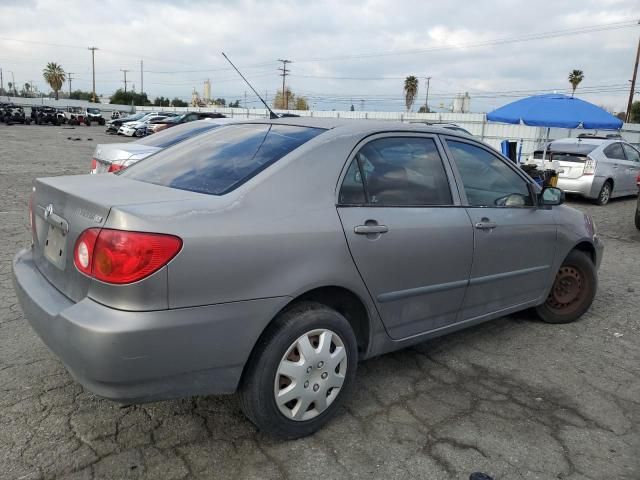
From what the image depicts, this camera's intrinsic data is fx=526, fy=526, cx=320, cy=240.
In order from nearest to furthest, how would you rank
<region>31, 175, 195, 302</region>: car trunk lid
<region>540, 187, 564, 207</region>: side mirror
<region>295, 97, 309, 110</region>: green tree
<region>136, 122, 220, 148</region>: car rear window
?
1. <region>31, 175, 195, 302</region>: car trunk lid
2. <region>540, 187, 564, 207</region>: side mirror
3. <region>136, 122, 220, 148</region>: car rear window
4. <region>295, 97, 309, 110</region>: green tree

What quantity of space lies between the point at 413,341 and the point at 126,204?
185 cm

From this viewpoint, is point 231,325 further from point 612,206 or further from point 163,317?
point 612,206

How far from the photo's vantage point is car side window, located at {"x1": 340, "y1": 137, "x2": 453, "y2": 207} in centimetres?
291

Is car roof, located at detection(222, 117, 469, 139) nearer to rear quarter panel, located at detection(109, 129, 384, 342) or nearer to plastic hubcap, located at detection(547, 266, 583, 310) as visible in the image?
rear quarter panel, located at detection(109, 129, 384, 342)

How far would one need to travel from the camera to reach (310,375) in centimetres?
261

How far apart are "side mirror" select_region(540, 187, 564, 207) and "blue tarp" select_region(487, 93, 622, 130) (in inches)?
328

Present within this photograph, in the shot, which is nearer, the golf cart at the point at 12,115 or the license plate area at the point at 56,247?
the license plate area at the point at 56,247

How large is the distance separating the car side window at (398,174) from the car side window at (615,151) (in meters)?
10.6

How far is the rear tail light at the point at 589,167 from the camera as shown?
37.8ft

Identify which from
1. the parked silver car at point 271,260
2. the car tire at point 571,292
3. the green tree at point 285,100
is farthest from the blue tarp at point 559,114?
the green tree at point 285,100

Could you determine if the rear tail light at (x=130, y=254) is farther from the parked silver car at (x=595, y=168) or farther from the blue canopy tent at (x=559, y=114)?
the parked silver car at (x=595, y=168)

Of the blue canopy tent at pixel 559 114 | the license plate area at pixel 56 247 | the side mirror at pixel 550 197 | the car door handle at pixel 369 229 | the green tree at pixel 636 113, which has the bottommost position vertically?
the license plate area at pixel 56 247

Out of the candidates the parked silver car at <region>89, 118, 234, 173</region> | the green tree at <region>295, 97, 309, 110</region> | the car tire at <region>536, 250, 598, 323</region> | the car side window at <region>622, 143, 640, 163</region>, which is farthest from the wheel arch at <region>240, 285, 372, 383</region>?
the green tree at <region>295, 97, 309, 110</region>

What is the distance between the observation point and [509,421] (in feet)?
9.73
